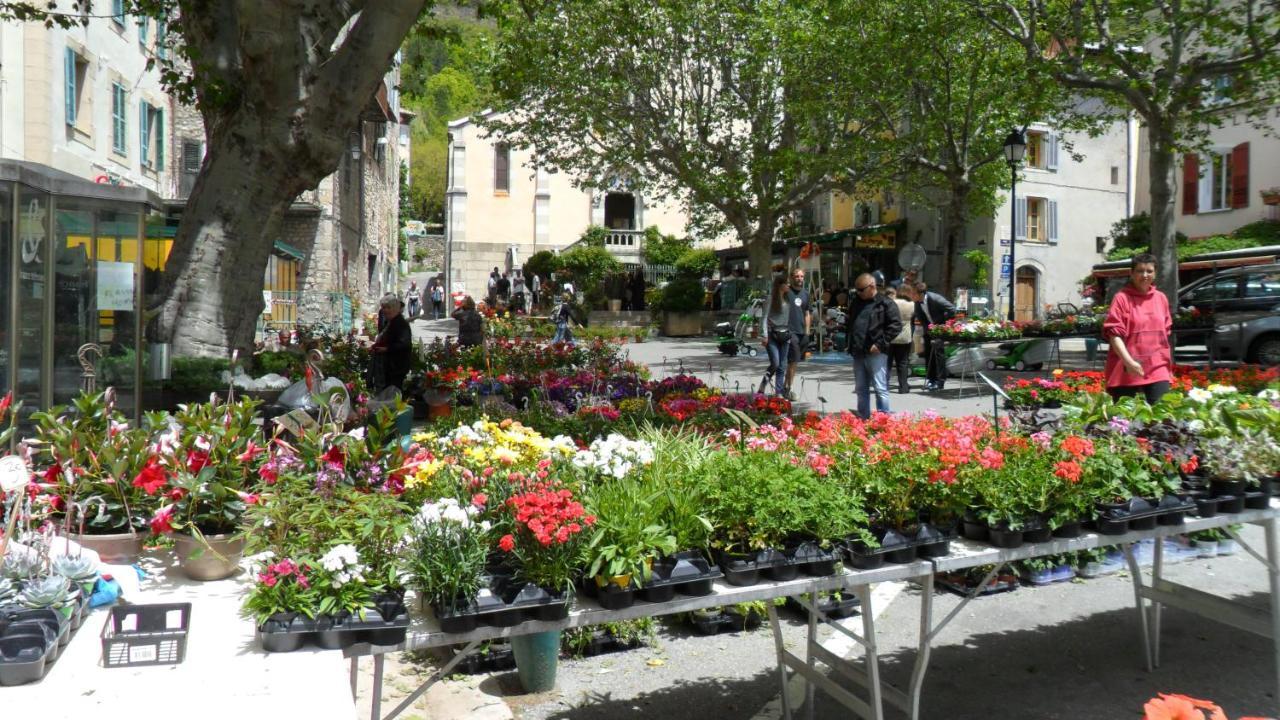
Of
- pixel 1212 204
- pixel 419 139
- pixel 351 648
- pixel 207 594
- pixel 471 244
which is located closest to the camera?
pixel 351 648

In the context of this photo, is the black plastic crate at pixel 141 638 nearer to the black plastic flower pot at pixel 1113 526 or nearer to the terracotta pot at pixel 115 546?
the terracotta pot at pixel 115 546

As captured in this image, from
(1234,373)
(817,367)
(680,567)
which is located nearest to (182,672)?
(680,567)

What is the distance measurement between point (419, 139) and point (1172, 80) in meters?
77.1

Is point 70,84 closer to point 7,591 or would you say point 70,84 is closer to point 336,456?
point 336,456

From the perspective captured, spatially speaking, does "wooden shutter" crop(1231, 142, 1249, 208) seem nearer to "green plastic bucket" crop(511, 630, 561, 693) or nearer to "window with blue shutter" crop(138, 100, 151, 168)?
"window with blue shutter" crop(138, 100, 151, 168)

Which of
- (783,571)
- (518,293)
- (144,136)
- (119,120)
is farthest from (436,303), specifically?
(783,571)

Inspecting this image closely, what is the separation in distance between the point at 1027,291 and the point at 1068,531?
112 feet

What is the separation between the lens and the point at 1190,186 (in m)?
31.0

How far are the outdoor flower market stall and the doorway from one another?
107 feet

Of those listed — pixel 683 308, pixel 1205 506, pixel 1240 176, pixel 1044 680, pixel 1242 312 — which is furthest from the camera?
pixel 683 308

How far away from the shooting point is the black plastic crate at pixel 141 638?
2.52 meters

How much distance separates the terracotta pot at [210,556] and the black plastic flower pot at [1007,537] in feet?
8.25

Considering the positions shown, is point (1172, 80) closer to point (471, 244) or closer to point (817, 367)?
point (817, 367)

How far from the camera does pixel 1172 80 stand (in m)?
14.2
